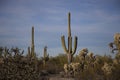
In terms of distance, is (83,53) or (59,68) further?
(59,68)

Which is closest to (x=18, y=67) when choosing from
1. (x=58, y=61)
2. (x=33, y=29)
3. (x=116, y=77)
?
(x=116, y=77)

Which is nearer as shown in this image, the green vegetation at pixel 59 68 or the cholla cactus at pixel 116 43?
the green vegetation at pixel 59 68

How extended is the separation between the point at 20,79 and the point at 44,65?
14.9 meters

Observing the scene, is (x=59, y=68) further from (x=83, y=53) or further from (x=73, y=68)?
(x=73, y=68)

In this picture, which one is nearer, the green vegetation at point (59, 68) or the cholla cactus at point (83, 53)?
the green vegetation at point (59, 68)

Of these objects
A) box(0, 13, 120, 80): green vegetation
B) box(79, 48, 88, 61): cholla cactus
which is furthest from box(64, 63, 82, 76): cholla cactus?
box(79, 48, 88, 61): cholla cactus

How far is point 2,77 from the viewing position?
9188mm

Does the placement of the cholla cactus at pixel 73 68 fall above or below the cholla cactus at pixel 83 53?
below

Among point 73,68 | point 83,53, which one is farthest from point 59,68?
point 73,68

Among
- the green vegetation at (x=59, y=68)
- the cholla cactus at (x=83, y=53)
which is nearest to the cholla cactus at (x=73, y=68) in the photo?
the green vegetation at (x=59, y=68)

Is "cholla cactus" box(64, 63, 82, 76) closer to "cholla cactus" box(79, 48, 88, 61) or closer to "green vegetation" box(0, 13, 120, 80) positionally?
"green vegetation" box(0, 13, 120, 80)

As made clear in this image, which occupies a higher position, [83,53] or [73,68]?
[83,53]

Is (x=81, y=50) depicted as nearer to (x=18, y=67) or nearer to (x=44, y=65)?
(x=44, y=65)

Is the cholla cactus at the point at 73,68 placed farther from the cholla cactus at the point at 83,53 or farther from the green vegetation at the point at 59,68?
the cholla cactus at the point at 83,53
